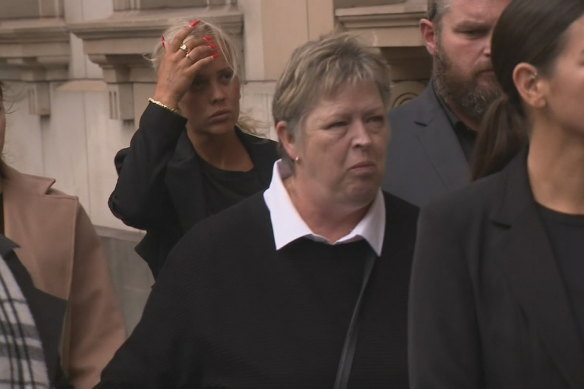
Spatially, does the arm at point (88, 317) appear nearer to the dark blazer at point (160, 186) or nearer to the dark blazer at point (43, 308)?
the dark blazer at point (43, 308)

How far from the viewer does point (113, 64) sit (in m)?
9.26

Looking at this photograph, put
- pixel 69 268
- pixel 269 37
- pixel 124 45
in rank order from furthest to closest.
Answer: pixel 124 45
pixel 269 37
pixel 69 268

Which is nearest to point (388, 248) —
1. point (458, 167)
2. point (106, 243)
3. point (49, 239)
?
point (458, 167)

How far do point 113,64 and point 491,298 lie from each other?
6611mm

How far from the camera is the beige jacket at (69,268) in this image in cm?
412

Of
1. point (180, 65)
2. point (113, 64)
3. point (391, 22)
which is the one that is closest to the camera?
point (180, 65)

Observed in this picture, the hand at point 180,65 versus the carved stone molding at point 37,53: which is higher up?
the hand at point 180,65

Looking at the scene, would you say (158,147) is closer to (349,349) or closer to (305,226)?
(305,226)

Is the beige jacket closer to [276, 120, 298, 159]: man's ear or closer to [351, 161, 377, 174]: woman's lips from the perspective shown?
[276, 120, 298, 159]: man's ear

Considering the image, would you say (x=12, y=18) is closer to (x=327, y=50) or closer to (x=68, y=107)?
(x=68, y=107)

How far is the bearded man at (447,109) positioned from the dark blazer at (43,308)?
3.60 feet

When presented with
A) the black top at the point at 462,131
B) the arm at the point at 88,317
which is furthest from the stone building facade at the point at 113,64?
the arm at the point at 88,317

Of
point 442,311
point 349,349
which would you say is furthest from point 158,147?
point 442,311

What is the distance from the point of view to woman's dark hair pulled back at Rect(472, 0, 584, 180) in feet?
9.30
